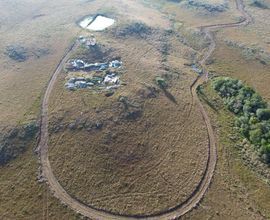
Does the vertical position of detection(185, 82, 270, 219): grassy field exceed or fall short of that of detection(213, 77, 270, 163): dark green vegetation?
it falls short

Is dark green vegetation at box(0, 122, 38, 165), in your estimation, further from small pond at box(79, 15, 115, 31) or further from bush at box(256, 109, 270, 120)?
bush at box(256, 109, 270, 120)

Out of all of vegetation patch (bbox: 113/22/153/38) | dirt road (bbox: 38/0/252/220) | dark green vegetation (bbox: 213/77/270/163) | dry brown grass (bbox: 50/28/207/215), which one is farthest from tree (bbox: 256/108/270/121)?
vegetation patch (bbox: 113/22/153/38)

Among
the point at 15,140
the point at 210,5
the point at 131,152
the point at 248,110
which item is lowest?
the point at 248,110

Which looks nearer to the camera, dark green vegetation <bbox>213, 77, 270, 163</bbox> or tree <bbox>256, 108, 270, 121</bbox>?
dark green vegetation <bbox>213, 77, 270, 163</bbox>

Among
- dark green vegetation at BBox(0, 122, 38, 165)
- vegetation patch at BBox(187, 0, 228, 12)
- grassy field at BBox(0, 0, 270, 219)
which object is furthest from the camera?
vegetation patch at BBox(187, 0, 228, 12)

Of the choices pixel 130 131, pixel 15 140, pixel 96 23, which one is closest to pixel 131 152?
pixel 130 131

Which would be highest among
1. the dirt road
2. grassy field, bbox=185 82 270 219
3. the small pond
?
the small pond

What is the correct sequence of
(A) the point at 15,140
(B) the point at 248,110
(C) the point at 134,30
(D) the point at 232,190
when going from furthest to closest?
(C) the point at 134,30 → (B) the point at 248,110 → (A) the point at 15,140 → (D) the point at 232,190

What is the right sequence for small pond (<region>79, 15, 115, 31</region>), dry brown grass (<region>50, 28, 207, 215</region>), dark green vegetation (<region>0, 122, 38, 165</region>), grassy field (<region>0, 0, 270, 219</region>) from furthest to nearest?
small pond (<region>79, 15, 115, 31</region>)
dark green vegetation (<region>0, 122, 38, 165</region>)
dry brown grass (<region>50, 28, 207, 215</region>)
grassy field (<region>0, 0, 270, 219</region>)

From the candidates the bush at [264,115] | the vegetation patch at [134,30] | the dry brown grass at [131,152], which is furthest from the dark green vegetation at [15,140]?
the bush at [264,115]

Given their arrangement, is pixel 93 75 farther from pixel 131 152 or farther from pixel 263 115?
pixel 263 115
